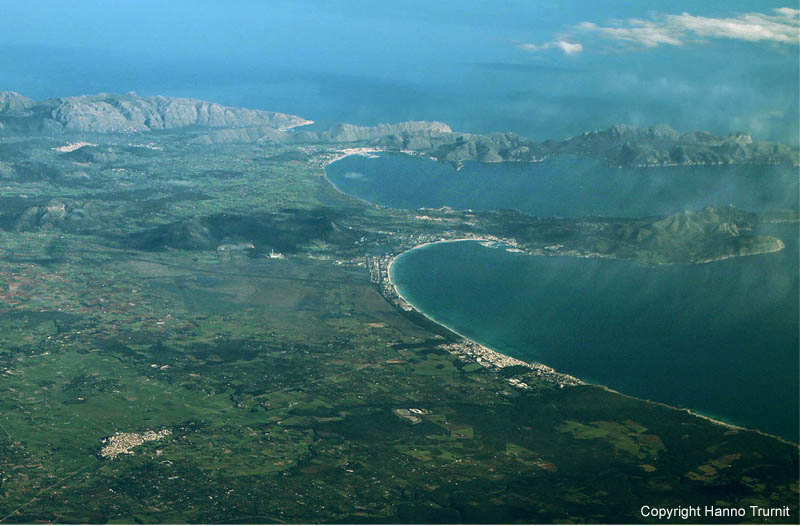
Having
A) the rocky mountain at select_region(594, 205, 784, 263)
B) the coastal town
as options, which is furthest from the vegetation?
the coastal town

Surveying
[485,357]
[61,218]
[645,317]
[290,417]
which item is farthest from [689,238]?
[61,218]

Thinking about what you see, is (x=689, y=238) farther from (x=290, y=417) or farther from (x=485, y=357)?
(x=290, y=417)

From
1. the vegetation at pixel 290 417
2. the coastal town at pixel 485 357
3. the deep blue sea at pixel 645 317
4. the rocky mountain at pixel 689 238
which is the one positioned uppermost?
the rocky mountain at pixel 689 238

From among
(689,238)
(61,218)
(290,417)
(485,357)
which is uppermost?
(689,238)

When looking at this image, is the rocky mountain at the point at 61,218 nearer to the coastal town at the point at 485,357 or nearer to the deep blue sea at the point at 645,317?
the deep blue sea at the point at 645,317

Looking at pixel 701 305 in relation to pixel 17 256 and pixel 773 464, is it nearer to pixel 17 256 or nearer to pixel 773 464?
pixel 773 464

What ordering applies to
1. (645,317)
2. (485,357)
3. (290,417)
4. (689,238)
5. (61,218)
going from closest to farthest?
1. (290,417)
2. (485,357)
3. (645,317)
4. (689,238)
5. (61,218)

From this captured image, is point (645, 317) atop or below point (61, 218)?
atop

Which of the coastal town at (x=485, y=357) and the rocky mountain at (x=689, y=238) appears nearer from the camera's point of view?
the coastal town at (x=485, y=357)

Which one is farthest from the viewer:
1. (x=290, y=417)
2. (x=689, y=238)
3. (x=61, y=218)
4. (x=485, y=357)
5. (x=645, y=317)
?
(x=61, y=218)

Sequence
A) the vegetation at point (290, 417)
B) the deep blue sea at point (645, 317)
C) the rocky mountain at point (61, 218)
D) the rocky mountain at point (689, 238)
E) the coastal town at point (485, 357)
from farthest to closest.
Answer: the rocky mountain at point (61, 218)
the rocky mountain at point (689, 238)
the coastal town at point (485, 357)
the deep blue sea at point (645, 317)
the vegetation at point (290, 417)

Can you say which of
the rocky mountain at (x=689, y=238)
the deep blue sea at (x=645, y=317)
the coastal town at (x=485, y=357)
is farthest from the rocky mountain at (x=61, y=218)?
the rocky mountain at (x=689, y=238)

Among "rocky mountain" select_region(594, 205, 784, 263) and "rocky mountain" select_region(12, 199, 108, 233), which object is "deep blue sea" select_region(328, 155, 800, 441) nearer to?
"rocky mountain" select_region(594, 205, 784, 263)
